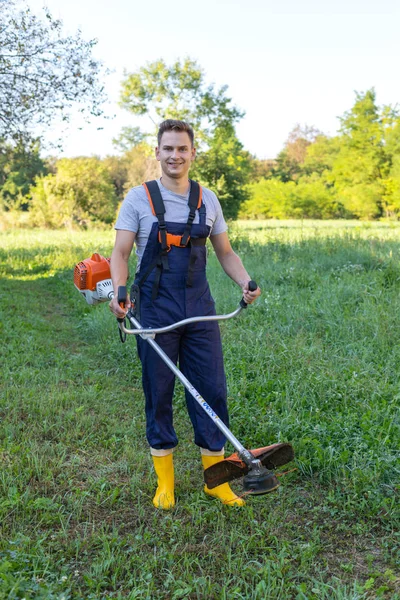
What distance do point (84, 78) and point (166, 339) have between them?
11124 millimetres

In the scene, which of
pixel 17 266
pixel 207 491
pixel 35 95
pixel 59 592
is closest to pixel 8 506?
pixel 59 592

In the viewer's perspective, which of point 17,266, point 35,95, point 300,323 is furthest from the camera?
point 17,266

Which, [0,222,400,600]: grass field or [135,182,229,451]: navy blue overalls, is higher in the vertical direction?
[135,182,229,451]: navy blue overalls

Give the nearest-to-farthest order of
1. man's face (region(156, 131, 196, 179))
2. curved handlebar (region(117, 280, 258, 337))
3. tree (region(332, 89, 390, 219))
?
curved handlebar (region(117, 280, 258, 337)), man's face (region(156, 131, 196, 179)), tree (region(332, 89, 390, 219))

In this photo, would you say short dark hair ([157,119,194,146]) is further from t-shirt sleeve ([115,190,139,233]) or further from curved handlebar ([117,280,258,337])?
curved handlebar ([117,280,258,337])

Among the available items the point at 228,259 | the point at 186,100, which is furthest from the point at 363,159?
the point at 228,259

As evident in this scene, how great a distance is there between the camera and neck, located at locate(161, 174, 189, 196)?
3330mm

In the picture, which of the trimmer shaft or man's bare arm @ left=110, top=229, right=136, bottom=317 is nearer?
the trimmer shaft

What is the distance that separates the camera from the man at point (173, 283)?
3.27 m

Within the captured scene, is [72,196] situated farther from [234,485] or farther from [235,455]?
[235,455]

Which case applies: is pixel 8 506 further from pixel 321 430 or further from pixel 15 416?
pixel 321 430

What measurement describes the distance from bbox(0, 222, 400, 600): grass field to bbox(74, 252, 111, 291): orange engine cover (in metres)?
1.17

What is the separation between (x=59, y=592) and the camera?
255 centimetres

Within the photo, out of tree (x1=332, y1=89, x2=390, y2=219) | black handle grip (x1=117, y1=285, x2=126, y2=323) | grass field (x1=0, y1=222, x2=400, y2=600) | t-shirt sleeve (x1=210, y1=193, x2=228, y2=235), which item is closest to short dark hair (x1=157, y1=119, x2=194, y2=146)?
t-shirt sleeve (x1=210, y1=193, x2=228, y2=235)
